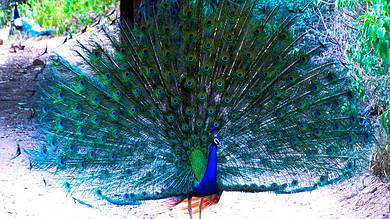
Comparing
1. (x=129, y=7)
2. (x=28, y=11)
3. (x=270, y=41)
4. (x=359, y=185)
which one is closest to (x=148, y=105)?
(x=270, y=41)

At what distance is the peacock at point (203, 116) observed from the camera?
18.4 feet

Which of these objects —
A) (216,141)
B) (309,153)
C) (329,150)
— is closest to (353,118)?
(329,150)

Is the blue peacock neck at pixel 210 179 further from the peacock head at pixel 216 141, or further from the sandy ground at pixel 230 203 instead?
the sandy ground at pixel 230 203

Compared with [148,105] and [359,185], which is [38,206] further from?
[359,185]

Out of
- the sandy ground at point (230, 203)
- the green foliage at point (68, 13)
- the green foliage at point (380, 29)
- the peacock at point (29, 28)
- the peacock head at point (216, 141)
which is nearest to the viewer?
the green foliage at point (380, 29)

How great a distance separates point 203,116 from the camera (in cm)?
575

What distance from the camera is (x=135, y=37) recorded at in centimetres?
584

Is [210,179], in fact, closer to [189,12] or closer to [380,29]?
[189,12]

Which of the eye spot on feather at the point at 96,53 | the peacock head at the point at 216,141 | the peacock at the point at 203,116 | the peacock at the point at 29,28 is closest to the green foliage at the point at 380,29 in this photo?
the peacock at the point at 203,116

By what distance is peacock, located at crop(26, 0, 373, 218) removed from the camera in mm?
5617

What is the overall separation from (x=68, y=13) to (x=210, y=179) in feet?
41.7

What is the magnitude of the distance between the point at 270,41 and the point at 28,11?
13948 millimetres

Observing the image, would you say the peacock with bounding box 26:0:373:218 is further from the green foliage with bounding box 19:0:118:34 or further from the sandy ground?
the green foliage with bounding box 19:0:118:34

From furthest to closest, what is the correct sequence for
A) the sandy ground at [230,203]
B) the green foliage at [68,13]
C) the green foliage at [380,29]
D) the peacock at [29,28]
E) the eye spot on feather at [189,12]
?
the green foliage at [68,13] < the peacock at [29,28] < the sandy ground at [230,203] < the eye spot on feather at [189,12] < the green foliage at [380,29]
